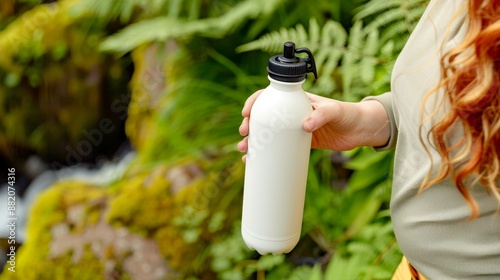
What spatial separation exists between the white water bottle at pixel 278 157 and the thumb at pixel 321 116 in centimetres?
1

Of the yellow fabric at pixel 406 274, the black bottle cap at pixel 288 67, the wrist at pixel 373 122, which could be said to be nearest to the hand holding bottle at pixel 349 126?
the wrist at pixel 373 122

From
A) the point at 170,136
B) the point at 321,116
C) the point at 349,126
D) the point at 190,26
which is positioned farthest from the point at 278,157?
the point at 170,136

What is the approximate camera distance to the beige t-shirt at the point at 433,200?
1026 millimetres

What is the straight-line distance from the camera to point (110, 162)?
3.50m

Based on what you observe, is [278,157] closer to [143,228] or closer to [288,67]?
[288,67]

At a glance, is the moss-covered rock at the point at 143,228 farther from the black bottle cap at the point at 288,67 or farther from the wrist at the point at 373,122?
the black bottle cap at the point at 288,67

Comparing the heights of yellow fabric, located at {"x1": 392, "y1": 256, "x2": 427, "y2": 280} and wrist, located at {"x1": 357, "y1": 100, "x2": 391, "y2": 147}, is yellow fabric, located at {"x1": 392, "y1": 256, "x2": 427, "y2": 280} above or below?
below

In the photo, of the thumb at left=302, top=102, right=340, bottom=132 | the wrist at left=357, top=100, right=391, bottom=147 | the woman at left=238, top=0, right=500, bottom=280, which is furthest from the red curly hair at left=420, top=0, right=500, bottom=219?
the wrist at left=357, top=100, right=391, bottom=147

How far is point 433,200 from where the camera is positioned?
107 cm

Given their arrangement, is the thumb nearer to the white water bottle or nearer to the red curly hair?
the white water bottle

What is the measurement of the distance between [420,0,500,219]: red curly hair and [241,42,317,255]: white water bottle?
0.23m

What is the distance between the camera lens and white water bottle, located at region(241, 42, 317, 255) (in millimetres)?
1104

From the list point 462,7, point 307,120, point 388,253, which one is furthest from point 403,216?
point 388,253

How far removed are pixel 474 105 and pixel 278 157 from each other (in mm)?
349
